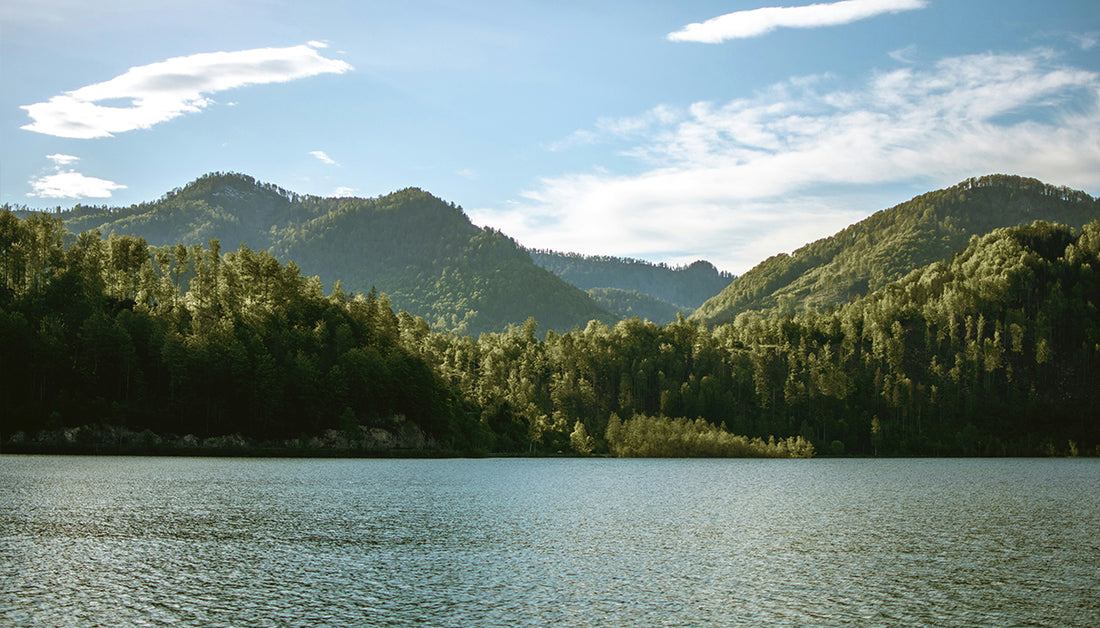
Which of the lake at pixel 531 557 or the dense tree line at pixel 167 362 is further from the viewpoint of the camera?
the dense tree line at pixel 167 362

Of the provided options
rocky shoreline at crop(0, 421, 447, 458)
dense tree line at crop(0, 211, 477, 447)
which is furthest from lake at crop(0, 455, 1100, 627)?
dense tree line at crop(0, 211, 477, 447)

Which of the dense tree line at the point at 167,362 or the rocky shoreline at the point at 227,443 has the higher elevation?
the dense tree line at the point at 167,362

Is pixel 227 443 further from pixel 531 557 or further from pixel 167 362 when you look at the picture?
pixel 531 557

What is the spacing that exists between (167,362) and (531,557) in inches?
5542

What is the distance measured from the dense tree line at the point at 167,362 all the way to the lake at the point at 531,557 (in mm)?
70145

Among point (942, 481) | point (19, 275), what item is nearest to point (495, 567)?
point (942, 481)

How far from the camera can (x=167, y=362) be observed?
167500 mm

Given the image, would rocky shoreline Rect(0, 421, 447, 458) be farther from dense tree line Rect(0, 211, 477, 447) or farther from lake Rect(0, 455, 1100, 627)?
lake Rect(0, 455, 1100, 627)

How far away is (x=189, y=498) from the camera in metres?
79.0

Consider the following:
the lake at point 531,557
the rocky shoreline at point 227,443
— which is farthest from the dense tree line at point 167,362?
the lake at point 531,557

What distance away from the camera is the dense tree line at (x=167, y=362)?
159750 millimetres

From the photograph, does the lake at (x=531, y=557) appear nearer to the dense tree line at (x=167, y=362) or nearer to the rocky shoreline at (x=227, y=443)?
the rocky shoreline at (x=227, y=443)

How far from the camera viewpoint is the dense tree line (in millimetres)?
159750

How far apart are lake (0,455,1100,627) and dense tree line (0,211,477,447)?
70145 mm
